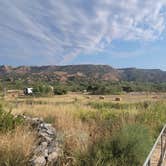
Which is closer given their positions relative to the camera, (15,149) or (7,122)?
(15,149)

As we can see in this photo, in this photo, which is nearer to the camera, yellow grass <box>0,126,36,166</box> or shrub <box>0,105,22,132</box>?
yellow grass <box>0,126,36,166</box>

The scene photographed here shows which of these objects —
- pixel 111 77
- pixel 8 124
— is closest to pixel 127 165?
pixel 8 124

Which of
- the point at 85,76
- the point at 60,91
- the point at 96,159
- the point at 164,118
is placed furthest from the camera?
the point at 85,76

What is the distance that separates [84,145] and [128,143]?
3.25 feet

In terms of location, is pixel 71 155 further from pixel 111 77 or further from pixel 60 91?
pixel 111 77

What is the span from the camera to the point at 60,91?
80.6 meters

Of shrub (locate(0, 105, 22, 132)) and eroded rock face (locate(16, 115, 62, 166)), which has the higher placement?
shrub (locate(0, 105, 22, 132))

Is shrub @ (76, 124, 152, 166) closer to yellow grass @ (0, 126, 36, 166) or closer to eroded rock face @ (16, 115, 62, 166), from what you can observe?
eroded rock face @ (16, 115, 62, 166)

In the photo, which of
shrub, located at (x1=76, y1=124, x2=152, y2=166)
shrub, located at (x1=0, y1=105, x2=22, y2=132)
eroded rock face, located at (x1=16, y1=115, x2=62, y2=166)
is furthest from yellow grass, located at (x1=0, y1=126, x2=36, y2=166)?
shrub, located at (x1=0, y1=105, x2=22, y2=132)

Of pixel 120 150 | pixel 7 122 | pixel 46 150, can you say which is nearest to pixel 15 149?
pixel 46 150

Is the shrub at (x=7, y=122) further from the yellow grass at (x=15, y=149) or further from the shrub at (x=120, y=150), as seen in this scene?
the shrub at (x=120, y=150)

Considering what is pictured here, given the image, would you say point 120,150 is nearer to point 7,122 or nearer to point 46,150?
point 46,150

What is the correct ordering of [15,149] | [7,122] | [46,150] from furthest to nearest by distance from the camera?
1. [7,122]
2. [46,150]
3. [15,149]

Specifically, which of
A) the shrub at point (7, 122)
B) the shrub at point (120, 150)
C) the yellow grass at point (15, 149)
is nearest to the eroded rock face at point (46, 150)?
the yellow grass at point (15, 149)
